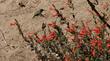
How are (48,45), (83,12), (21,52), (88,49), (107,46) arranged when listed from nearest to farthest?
(107,46), (88,49), (48,45), (21,52), (83,12)

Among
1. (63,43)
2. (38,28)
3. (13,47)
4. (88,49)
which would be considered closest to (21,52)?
(13,47)

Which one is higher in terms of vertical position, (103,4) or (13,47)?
(103,4)

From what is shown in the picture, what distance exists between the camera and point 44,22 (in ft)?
20.2

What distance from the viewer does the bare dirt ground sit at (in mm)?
5672

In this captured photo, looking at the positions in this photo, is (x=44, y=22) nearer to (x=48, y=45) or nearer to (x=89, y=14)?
(x=89, y=14)

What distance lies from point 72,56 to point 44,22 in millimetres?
2149

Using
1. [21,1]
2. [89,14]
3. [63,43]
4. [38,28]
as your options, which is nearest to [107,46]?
[63,43]

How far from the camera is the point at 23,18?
6523 mm

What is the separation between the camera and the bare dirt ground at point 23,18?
18.6 feet

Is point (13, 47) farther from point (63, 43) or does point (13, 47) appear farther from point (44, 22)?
point (63, 43)

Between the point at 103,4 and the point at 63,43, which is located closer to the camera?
the point at 63,43

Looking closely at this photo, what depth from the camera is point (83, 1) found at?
20.4 feet

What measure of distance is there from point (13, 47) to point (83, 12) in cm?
149

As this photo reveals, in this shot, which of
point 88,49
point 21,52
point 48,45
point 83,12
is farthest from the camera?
point 83,12
